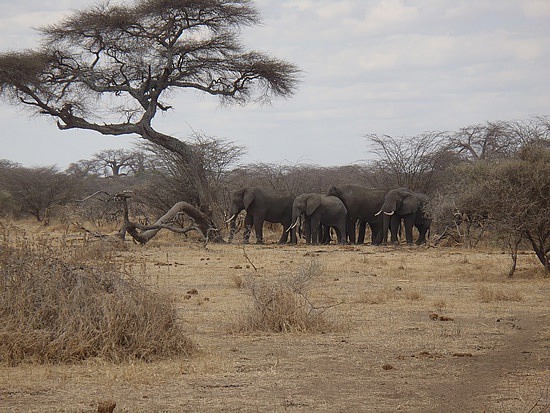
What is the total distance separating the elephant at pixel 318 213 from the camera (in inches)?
1086

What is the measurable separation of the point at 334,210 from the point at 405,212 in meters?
2.11

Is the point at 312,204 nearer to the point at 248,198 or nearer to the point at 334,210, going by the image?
the point at 334,210

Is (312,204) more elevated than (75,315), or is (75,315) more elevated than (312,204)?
(312,204)

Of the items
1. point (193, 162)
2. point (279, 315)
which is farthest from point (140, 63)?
point (279, 315)

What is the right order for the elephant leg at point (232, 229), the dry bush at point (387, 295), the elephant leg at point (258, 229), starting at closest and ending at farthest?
the dry bush at point (387, 295) → the elephant leg at point (258, 229) → the elephant leg at point (232, 229)

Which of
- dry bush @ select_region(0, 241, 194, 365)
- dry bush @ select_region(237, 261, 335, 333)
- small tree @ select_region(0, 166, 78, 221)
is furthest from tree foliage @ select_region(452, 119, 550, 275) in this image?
small tree @ select_region(0, 166, 78, 221)

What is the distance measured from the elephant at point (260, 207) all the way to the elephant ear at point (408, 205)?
358 centimetres

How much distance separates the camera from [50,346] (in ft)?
26.2

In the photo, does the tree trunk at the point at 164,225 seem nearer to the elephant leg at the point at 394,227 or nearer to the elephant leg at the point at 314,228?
the elephant leg at the point at 314,228

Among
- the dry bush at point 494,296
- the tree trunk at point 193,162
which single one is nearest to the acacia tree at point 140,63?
the tree trunk at point 193,162

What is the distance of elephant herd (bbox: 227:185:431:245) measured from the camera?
27641 mm

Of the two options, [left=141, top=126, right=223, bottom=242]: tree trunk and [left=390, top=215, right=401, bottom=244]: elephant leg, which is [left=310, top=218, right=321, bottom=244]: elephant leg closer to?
[left=390, top=215, right=401, bottom=244]: elephant leg

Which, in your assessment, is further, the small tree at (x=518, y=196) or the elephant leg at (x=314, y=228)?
the elephant leg at (x=314, y=228)

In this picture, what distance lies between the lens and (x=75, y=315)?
26.7 ft
